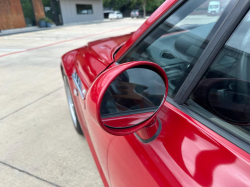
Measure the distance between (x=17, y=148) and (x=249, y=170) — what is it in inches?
103

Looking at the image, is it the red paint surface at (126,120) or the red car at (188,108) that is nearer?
the red car at (188,108)

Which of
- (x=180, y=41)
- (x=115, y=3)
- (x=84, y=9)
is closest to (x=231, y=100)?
(x=180, y=41)

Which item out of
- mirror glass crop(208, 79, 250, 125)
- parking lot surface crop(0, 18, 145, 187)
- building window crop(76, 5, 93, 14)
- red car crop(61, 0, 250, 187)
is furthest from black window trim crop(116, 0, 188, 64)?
building window crop(76, 5, 93, 14)

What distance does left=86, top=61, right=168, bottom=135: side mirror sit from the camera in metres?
0.87

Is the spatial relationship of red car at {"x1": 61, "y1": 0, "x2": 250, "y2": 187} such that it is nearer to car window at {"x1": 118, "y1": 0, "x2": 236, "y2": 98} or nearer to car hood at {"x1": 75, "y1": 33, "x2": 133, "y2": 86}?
car window at {"x1": 118, "y1": 0, "x2": 236, "y2": 98}

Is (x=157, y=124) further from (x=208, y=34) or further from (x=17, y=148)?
(x=17, y=148)

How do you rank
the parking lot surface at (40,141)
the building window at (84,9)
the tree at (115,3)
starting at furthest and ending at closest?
the tree at (115,3), the building window at (84,9), the parking lot surface at (40,141)

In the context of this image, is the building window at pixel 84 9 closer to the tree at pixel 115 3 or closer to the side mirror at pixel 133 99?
the tree at pixel 115 3

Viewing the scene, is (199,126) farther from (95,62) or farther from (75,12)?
(75,12)

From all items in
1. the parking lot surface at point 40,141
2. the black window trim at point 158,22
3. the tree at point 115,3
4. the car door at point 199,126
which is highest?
the tree at point 115,3

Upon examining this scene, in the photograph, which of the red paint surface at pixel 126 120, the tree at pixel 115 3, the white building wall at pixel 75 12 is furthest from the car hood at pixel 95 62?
the tree at pixel 115 3

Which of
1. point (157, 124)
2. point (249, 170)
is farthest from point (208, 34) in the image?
point (249, 170)

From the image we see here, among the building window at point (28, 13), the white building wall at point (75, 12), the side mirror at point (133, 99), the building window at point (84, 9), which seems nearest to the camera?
the side mirror at point (133, 99)

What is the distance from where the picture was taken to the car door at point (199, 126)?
0.74 meters
